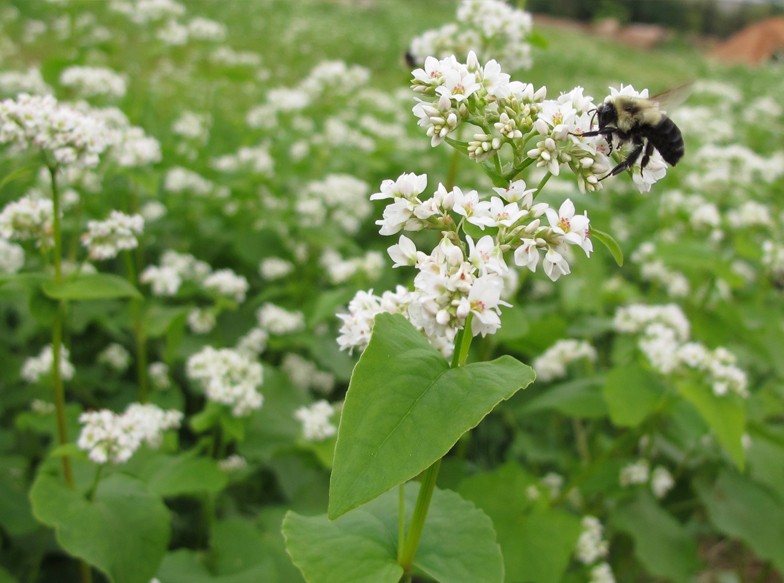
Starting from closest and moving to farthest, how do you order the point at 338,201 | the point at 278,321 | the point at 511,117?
the point at 511,117
the point at 278,321
the point at 338,201

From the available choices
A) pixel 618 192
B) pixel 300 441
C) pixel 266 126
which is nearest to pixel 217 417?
pixel 300 441

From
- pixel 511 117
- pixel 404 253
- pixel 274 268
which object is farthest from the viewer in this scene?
pixel 274 268

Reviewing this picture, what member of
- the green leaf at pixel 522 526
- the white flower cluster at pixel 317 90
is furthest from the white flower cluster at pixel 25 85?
the green leaf at pixel 522 526

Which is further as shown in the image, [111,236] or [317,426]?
[317,426]

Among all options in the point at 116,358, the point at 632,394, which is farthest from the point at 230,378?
the point at 632,394

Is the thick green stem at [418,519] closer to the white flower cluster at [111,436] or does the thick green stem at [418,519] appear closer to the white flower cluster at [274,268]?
the white flower cluster at [111,436]

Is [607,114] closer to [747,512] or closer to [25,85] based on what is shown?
[747,512]
